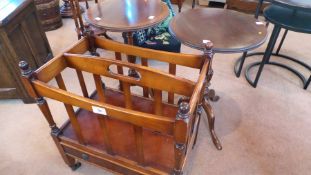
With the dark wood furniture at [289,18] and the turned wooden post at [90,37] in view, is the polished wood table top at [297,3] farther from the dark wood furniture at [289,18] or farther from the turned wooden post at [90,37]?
the turned wooden post at [90,37]

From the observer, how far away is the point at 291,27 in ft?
5.59

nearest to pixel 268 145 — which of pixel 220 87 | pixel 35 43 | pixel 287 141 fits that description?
pixel 287 141

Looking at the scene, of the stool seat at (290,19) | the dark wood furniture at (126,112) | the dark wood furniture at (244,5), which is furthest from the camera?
the dark wood furniture at (244,5)

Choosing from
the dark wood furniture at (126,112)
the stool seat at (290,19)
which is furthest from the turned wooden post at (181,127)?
the stool seat at (290,19)

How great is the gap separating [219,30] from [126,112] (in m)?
0.89

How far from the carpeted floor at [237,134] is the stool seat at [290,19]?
62 centimetres

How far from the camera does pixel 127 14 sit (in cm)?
162

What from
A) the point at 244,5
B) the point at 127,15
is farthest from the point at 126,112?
the point at 244,5

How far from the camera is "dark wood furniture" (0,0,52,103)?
5.42 feet

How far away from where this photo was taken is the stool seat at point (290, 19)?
170 centimetres

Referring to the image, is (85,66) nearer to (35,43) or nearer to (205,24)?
(205,24)

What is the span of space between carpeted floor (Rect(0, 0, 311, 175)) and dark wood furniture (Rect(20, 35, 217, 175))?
34 cm

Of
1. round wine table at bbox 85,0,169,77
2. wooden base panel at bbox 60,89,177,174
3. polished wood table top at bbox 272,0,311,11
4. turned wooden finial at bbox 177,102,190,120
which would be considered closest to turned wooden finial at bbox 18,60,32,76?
wooden base panel at bbox 60,89,177,174

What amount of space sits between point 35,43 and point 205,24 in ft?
5.12
